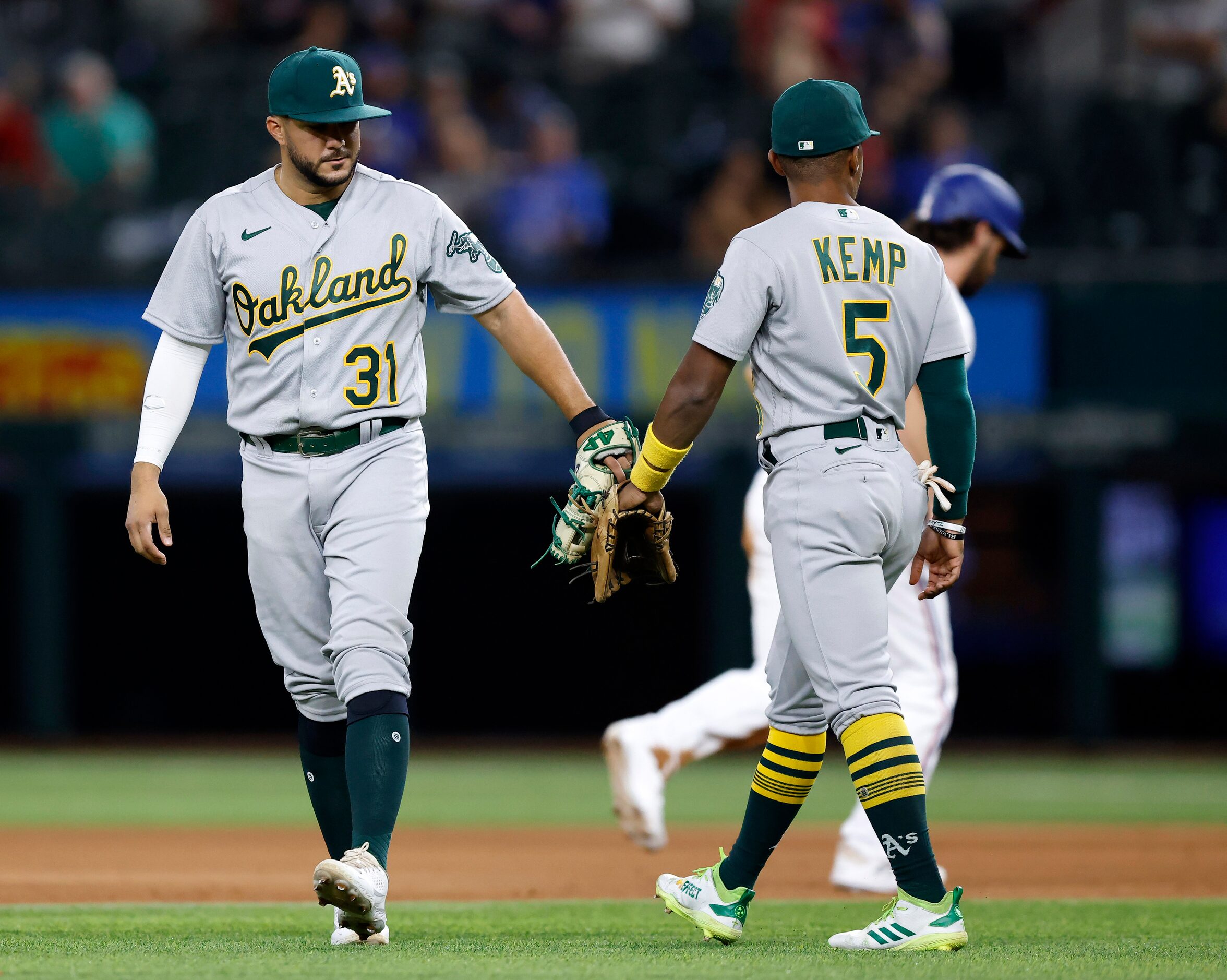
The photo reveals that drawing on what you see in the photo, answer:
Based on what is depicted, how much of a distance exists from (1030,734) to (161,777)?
19.3 feet

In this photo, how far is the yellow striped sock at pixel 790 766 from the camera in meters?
4.22

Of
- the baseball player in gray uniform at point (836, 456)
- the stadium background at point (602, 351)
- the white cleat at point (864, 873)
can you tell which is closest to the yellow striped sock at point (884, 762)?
the baseball player in gray uniform at point (836, 456)

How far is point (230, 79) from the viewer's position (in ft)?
44.1

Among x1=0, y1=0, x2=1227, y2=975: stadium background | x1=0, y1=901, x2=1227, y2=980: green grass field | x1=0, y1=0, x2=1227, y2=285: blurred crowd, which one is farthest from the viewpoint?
x1=0, y1=0, x2=1227, y2=285: blurred crowd

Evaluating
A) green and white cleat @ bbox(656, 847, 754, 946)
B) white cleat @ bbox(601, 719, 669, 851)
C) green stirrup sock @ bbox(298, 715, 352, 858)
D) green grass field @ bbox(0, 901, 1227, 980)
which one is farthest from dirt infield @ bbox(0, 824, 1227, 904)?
green and white cleat @ bbox(656, 847, 754, 946)

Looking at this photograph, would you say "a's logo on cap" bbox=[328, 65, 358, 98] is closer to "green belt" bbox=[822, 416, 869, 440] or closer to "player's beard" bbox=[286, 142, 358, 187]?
"player's beard" bbox=[286, 142, 358, 187]

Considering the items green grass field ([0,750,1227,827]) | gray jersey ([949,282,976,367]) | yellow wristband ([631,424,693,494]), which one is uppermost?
gray jersey ([949,282,976,367])

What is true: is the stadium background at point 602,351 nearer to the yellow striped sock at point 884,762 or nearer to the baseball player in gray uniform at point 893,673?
the baseball player in gray uniform at point 893,673

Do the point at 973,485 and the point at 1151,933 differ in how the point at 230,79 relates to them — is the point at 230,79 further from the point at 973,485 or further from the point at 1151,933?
the point at 1151,933

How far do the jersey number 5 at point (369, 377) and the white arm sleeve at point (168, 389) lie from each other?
399 mm

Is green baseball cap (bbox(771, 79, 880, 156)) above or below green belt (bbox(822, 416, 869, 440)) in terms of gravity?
above

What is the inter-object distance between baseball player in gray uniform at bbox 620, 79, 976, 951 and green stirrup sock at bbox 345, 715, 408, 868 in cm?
71

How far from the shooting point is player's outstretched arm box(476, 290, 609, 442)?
4.47m

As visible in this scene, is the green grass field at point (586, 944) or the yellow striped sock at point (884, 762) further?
the yellow striped sock at point (884, 762)
